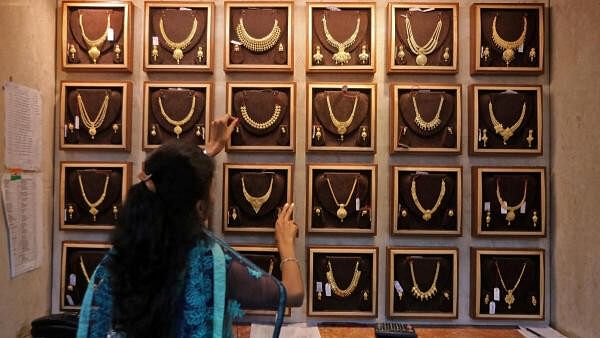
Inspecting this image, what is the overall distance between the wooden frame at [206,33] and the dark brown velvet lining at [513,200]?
1.56 meters

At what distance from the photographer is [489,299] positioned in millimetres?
2699

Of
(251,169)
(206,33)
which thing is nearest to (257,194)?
(251,169)

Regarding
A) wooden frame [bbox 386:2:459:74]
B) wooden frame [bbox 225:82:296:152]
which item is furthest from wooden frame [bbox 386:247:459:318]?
wooden frame [bbox 386:2:459:74]

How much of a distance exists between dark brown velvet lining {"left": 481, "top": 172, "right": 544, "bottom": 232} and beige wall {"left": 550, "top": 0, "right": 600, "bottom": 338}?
99mm

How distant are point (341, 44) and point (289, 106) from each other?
42 centimetres

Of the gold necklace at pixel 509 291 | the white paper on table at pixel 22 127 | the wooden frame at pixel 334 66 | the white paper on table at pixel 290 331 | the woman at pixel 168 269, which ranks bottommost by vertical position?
the white paper on table at pixel 290 331

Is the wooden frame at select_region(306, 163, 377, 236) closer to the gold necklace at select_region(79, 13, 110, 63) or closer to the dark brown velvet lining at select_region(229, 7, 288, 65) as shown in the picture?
the dark brown velvet lining at select_region(229, 7, 288, 65)

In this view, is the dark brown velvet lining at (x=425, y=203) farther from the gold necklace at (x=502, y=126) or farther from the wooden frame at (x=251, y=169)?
the wooden frame at (x=251, y=169)

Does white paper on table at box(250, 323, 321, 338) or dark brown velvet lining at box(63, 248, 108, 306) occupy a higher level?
dark brown velvet lining at box(63, 248, 108, 306)

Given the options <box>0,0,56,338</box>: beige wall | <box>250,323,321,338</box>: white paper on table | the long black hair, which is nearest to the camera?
the long black hair

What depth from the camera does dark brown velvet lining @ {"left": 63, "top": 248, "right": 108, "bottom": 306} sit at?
2695mm

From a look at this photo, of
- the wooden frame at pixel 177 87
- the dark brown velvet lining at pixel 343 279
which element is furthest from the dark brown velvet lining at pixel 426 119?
the wooden frame at pixel 177 87

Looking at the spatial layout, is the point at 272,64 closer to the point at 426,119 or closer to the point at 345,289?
the point at 426,119

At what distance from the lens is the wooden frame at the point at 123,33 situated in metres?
2.71
